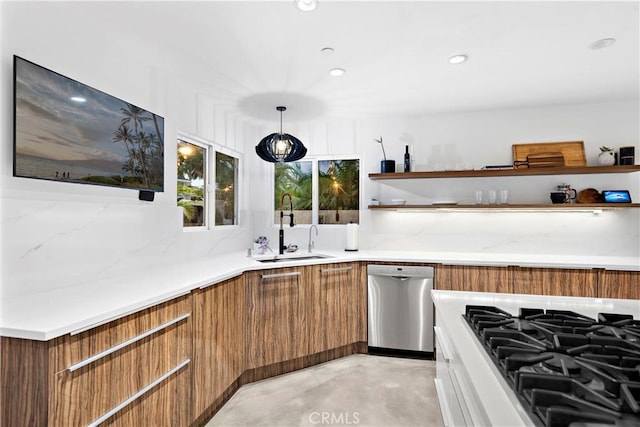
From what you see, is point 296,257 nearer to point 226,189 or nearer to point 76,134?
point 226,189

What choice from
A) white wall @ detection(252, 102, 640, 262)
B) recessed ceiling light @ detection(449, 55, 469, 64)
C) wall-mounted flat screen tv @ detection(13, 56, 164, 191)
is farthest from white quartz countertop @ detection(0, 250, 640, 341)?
recessed ceiling light @ detection(449, 55, 469, 64)

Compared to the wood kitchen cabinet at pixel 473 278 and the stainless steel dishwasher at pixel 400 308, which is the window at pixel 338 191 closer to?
the stainless steel dishwasher at pixel 400 308

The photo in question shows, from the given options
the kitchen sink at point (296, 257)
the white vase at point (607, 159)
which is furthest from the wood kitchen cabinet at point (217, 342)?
the white vase at point (607, 159)

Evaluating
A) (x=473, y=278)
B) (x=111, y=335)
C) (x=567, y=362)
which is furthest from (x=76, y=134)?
(x=473, y=278)

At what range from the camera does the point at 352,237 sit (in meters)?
3.71

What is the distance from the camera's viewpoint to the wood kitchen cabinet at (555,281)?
2.81m

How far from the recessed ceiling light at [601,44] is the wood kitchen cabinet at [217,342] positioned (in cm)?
295

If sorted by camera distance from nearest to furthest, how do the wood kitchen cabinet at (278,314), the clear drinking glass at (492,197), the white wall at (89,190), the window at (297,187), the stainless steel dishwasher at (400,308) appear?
the white wall at (89,190)
the wood kitchen cabinet at (278,314)
the stainless steel dishwasher at (400,308)
the clear drinking glass at (492,197)
the window at (297,187)

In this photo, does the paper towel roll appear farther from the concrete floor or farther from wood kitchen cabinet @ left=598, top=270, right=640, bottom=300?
wood kitchen cabinet @ left=598, top=270, right=640, bottom=300

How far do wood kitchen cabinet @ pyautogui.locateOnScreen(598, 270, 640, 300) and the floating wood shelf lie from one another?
1.02 m

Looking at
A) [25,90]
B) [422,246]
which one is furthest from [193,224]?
[422,246]

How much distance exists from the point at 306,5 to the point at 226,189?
2.29m

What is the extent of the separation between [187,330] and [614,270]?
3309 millimetres

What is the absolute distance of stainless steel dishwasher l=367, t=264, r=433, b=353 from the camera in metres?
3.07
